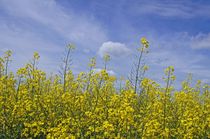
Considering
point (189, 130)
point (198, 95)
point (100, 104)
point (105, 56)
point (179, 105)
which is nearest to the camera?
point (189, 130)

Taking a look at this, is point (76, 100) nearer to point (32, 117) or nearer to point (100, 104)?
point (100, 104)

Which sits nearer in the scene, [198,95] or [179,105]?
[179,105]

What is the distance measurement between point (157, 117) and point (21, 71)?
4.26 metres

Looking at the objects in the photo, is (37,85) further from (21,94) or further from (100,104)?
(100,104)

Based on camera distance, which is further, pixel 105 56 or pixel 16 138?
pixel 105 56

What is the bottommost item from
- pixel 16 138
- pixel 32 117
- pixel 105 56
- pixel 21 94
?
pixel 16 138

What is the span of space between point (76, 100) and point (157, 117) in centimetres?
227

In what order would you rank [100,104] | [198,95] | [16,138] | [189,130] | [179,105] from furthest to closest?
[198,95] → [179,105] → [100,104] → [16,138] → [189,130]

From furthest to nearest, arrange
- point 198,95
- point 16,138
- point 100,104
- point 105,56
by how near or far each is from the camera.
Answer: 1. point 198,95
2. point 105,56
3. point 100,104
4. point 16,138

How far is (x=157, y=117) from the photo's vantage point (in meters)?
8.73

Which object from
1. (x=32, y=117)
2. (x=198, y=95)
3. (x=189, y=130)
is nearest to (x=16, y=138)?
(x=32, y=117)

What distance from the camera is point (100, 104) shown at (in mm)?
9336

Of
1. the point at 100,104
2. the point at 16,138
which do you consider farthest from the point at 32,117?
the point at 100,104

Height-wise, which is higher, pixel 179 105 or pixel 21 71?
pixel 21 71
